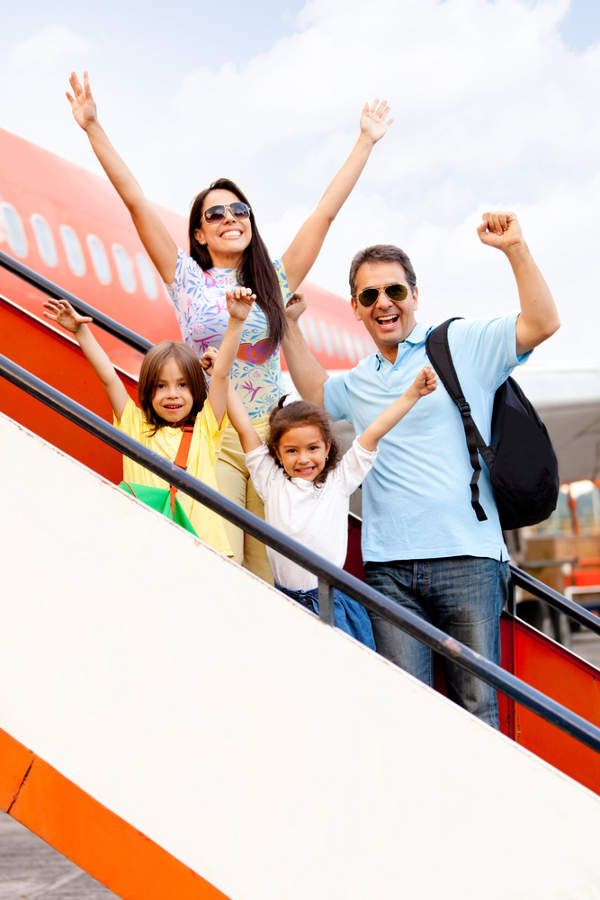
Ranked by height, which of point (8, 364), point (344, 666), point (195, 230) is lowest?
point (344, 666)

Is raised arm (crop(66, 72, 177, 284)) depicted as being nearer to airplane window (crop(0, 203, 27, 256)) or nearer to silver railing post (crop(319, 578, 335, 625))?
silver railing post (crop(319, 578, 335, 625))

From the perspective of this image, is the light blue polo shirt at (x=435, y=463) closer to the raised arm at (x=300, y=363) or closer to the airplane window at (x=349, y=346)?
the raised arm at (x=300, y=363)

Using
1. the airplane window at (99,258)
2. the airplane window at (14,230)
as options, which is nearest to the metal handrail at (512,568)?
→ the airplane window at (14,230)

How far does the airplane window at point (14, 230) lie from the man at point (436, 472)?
4741 millimetres

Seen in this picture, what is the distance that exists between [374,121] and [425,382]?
128cm

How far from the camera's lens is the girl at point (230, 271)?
9.72 ft

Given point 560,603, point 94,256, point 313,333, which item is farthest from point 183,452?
point 313,333

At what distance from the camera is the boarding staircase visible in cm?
209

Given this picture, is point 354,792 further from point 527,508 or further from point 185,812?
point 527,508

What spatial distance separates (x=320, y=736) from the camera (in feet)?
7.07

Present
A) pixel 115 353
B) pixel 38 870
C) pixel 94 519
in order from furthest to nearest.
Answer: pixel 115 353 → pixel 38 870 → pixel 94 519

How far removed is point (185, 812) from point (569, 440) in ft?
34.4

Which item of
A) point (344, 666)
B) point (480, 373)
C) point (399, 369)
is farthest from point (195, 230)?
point (344, 666)

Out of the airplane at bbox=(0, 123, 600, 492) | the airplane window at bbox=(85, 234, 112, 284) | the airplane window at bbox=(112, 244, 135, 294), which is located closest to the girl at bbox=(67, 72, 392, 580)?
the airplane at bbox=(0, 123, 600, 492)
